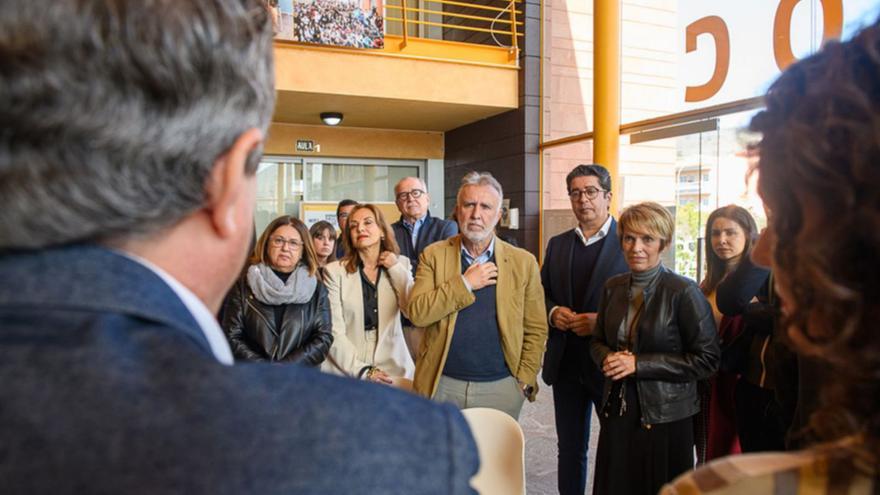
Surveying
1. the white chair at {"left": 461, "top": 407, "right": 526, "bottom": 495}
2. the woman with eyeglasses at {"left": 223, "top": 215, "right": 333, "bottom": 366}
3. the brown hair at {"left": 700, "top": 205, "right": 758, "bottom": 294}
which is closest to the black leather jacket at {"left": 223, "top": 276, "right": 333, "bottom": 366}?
the woman with eyeglasses at {"left": 223, "top": 215, "right": 333, "bottom": 366}

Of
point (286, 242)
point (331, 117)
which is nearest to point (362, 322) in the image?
point (286, 242)

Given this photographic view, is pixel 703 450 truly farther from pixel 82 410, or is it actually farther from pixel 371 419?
pixel 82 410

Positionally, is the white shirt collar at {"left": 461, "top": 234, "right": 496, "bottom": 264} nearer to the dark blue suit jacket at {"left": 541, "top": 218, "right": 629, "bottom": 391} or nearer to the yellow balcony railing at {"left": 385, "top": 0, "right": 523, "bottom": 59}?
the dark blue suit jacket at {"left": 541, "top": 218, "right": 629, "bottom": 391}

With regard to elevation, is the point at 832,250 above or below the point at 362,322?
above

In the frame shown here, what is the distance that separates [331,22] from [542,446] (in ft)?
14.9

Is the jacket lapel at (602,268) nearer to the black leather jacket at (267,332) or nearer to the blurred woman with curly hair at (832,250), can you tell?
the black leather jacket at (267,332)

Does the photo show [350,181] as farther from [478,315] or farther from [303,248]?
[478,315]

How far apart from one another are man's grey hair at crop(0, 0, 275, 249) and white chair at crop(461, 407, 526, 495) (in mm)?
1523

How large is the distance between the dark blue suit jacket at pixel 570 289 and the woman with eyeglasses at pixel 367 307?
29.1 inches

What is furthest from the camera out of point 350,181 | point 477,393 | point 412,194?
point 350,181

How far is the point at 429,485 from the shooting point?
1.54 ft

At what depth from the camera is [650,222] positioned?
247 cm

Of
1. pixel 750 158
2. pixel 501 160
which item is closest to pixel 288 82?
pixel 501 160

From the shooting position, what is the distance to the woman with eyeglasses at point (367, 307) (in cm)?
307
